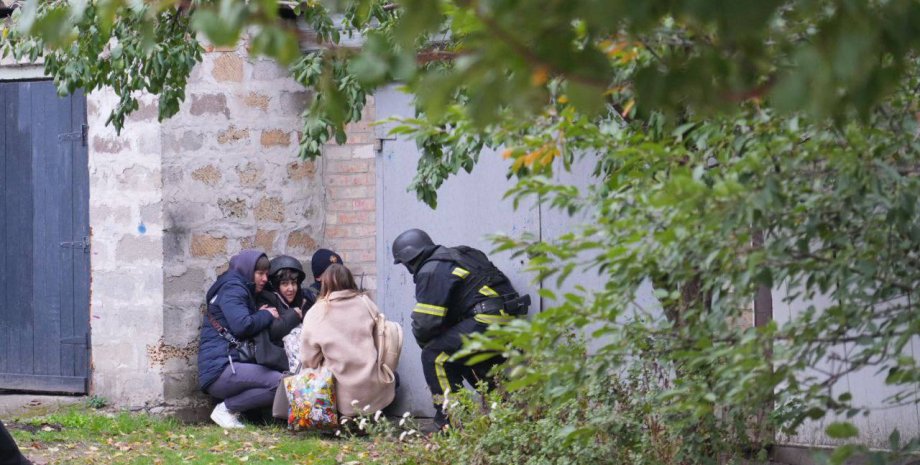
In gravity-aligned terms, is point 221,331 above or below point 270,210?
below

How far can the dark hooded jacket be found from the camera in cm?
873

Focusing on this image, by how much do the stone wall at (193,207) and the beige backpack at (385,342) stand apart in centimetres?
70

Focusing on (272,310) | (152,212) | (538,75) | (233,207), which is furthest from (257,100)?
(538,75)

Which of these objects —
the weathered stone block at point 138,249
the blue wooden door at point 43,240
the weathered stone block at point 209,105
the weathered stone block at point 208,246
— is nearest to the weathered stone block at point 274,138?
the weathered stone block at point 209,105

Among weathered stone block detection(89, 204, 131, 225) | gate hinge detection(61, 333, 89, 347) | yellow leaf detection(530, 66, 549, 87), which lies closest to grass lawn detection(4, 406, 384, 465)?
gate hinge detection(61, 333, 89, 347)

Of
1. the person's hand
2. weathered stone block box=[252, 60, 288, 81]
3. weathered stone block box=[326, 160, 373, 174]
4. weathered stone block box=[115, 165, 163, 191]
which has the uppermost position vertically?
weathered stone block box=[252, 60, 288, 81]

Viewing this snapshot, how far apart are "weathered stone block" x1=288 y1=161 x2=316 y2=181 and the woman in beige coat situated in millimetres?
1118

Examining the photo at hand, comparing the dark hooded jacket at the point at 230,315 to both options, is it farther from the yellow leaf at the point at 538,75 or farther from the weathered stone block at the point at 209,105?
the yellow leaf at the point at 538,75

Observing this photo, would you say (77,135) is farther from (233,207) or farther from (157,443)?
(157,443)

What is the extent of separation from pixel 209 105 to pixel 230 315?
1.61 metres

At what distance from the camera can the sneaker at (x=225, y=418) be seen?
28.8ft

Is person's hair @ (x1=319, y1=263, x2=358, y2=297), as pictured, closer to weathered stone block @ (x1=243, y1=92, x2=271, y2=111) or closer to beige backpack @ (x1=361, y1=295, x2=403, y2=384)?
beige backpack @ (x1=361, y1=295, x2=403, y2=384)

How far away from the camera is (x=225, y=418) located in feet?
28.9

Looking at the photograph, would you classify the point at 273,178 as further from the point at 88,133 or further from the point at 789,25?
the point at 789,25
